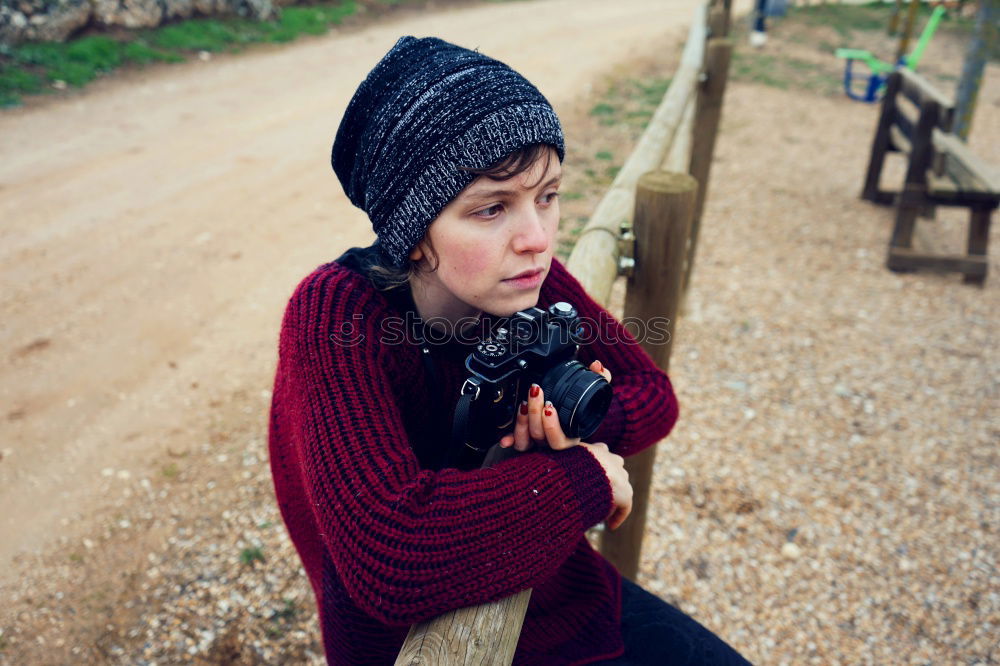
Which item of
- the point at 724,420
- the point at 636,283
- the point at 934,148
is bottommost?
the point at 724,420

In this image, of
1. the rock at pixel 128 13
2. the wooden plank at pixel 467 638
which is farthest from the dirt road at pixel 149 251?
the wooden plank at pixel 467 638

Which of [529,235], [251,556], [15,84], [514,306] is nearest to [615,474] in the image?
[514,306]

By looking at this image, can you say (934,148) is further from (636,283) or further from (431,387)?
(431,387)

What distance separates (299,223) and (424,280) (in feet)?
17.1

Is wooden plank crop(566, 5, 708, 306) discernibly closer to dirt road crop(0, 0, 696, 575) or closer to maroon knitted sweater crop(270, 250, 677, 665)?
maroon knitted sweater crop(270, 250, 677, 665)

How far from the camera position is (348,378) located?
4.50 feet

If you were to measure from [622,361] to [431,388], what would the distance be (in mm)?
536

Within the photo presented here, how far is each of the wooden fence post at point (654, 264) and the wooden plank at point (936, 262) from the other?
13.9 ft

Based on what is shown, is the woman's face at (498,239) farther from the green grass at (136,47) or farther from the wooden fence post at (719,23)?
the green grass at (136,47)

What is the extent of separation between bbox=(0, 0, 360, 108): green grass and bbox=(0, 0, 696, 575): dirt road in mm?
425

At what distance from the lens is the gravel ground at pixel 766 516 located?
2807 mm

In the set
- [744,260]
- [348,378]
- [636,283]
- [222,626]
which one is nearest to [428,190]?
[348,378]

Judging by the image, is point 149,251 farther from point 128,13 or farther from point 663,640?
point 128,13

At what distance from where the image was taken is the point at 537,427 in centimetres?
136
